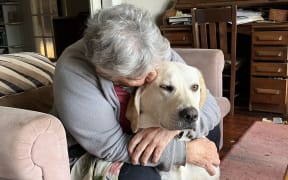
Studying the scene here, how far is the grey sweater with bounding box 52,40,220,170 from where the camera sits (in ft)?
3.11

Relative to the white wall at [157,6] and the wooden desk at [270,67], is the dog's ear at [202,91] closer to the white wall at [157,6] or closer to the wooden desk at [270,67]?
the wooden desk at [270,67]

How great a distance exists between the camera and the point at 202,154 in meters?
1.08

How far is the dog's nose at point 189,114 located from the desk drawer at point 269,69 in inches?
72.1

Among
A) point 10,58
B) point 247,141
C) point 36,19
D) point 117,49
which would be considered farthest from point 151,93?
point 36,19

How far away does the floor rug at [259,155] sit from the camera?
180cm

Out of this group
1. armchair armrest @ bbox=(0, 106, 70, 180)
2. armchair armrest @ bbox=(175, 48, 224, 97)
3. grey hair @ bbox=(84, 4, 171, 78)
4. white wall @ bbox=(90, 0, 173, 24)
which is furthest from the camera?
white wall @ bbox=(90, 0, 173, 24)

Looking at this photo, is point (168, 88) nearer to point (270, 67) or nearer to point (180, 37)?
point (270, 67)

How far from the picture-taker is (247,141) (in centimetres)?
222

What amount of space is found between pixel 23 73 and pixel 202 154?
721mm

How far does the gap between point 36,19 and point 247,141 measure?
3.72 meters

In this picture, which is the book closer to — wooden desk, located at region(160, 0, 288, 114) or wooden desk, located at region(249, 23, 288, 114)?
wooden desk, located at region(160, 0, 288, 114)

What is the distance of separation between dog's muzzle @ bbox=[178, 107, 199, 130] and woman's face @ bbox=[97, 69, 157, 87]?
5.3 inches

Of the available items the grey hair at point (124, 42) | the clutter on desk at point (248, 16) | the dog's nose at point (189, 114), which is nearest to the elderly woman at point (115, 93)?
the grey hair at point (124, 42)

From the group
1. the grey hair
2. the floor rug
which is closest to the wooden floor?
the floor rug
